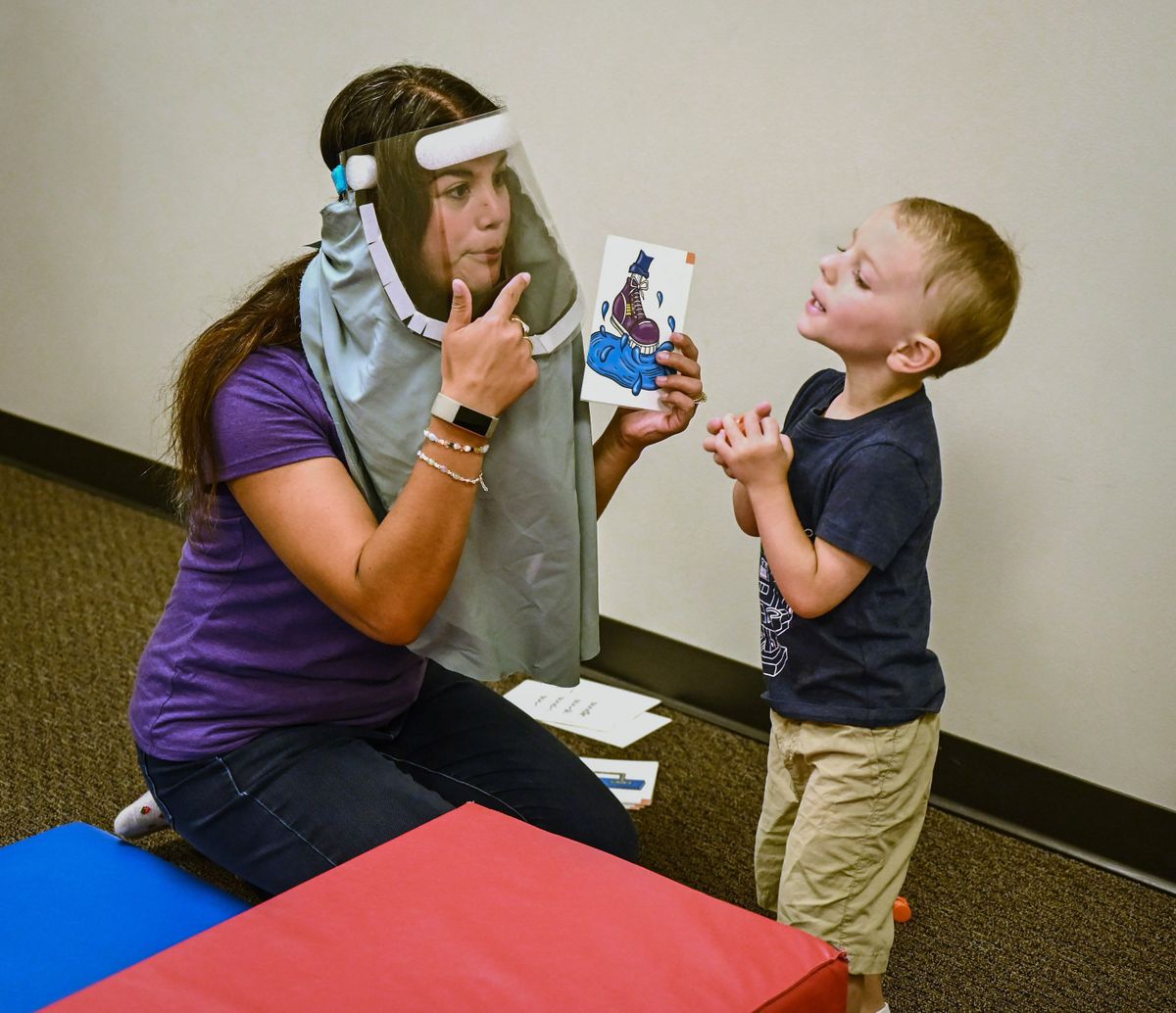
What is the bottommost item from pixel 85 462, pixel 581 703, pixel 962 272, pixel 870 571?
pixel 581 703

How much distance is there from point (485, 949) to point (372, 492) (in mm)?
674

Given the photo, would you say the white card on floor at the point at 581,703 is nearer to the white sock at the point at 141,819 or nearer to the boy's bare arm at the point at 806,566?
the white sock at the point at 141,819

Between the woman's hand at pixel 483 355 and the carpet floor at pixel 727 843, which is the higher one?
the woman's hand at pixel 483 355

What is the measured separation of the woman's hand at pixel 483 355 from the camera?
4.76ft

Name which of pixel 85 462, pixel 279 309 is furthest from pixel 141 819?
pixel 85 462

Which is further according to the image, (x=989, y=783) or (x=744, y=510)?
(x=989, y=783)

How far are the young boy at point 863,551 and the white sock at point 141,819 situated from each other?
96 cm

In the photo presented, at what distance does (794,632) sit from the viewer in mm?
1604

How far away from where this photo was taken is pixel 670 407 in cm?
170

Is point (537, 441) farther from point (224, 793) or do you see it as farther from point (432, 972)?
point (432, 972)

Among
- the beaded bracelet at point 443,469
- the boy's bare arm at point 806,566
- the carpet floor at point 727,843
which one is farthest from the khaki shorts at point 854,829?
the beaded bracelet at point 443,469

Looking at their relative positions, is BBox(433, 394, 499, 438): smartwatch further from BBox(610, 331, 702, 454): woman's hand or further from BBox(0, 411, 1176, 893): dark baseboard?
BBox(0, 411, 1176, 893): dark baseboard

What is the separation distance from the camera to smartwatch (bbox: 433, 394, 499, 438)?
56.9 inches

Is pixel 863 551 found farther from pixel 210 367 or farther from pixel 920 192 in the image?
pixel 920 192
